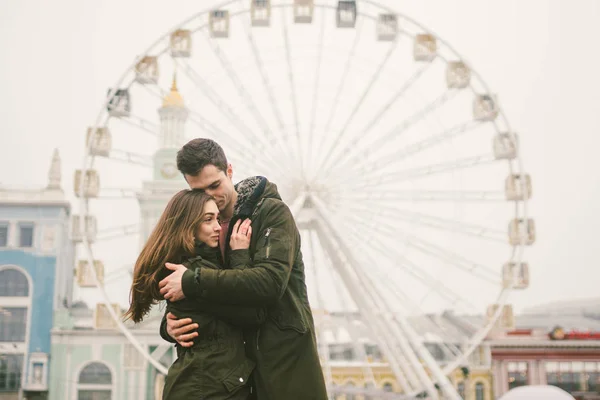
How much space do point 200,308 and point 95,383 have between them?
63.5 ft

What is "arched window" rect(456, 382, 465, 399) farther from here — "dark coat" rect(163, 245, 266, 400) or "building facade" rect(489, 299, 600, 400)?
"dark coat" rect(163, 245, 266, 400)

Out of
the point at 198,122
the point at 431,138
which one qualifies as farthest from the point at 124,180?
the point at 431,138

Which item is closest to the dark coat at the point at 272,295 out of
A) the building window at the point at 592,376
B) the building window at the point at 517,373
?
the building window at the point at 592,376

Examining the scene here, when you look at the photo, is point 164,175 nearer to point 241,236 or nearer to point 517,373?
point 517,373

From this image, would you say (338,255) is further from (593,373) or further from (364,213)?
(593,373)

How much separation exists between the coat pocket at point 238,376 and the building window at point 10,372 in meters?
17.3

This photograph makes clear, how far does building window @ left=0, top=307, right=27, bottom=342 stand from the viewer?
61.9ft

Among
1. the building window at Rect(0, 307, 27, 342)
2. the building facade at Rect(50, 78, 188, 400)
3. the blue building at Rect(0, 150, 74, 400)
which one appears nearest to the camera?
the blue building at Rect(0, 150, 74, 400)

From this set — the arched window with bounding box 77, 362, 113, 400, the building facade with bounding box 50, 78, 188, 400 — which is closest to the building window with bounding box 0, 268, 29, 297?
the building facade with bounding box 50, 78, 188, 400

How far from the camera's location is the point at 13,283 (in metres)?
19.2

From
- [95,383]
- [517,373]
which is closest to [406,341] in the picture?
[95,383]

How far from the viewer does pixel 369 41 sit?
86.9ft

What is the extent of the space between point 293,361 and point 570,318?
23.6 m

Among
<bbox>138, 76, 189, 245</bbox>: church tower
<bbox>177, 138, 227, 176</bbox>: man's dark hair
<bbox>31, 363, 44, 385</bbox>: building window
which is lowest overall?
<bbox>31, 363, 44, 385</bbox>: building window
